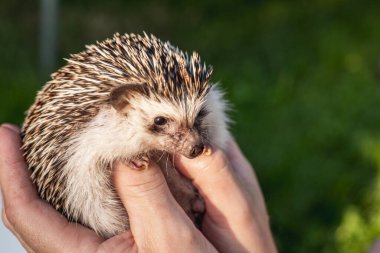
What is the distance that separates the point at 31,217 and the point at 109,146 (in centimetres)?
32

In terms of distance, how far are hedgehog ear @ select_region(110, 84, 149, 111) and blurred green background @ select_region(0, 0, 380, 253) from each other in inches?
64.4

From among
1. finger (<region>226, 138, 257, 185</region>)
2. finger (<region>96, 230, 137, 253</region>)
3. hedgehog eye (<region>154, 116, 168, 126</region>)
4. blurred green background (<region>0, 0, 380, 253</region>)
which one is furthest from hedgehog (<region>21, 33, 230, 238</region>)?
blurred green background (<region>0, 0, 380, 253</region>)

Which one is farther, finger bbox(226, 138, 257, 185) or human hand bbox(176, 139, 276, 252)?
finger bbox(226, 138, 257, 185)

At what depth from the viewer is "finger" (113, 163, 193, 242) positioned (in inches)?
75.3

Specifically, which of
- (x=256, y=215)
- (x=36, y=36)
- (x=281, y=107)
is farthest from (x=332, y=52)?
(x=256, y=215)

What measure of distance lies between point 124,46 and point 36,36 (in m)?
3.65

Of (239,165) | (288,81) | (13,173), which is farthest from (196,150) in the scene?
(288,81)

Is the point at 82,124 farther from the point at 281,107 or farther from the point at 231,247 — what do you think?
the point at 281,107

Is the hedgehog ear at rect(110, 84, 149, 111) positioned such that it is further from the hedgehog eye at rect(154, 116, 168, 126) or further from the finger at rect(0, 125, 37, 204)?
the finger at rect(0, 125, 37, 204)

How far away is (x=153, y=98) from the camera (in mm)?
1952

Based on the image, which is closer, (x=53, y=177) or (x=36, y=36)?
(x=53, y=177)

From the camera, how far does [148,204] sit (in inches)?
75.4

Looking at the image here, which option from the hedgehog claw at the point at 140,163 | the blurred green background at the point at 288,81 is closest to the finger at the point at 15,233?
the hedgehog claw at the point at 140,163

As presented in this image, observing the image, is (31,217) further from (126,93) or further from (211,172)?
(211,172)
